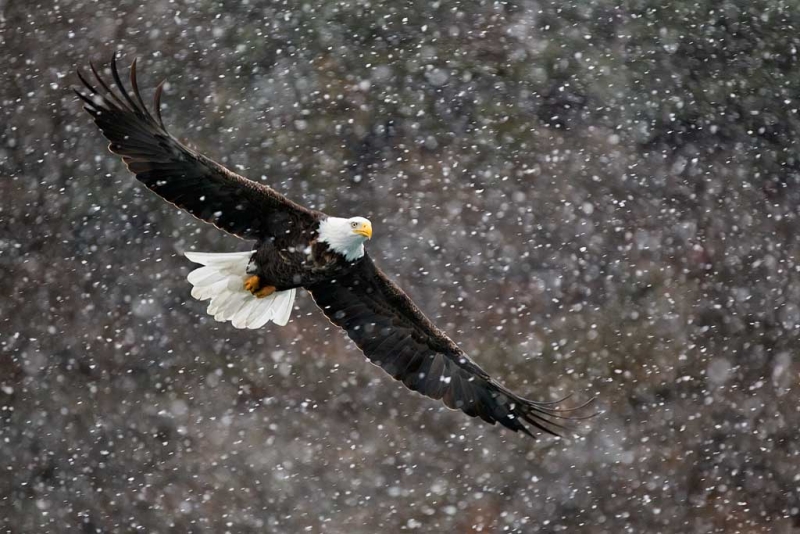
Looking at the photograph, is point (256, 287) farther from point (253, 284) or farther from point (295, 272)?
point (295, 272)

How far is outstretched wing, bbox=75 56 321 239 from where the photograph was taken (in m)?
4.39

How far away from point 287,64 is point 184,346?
220 centimetres

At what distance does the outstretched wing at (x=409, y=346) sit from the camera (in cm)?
497

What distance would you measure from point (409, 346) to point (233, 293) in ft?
3.12

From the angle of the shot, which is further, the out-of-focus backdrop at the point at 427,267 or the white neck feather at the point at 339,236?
the out-of-focus backdrop at the point at 427,267

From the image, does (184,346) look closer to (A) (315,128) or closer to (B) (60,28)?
(A) (315,128)

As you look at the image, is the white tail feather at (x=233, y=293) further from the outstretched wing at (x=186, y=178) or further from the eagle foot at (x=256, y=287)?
the outstretched wing at (x=186, y=178)

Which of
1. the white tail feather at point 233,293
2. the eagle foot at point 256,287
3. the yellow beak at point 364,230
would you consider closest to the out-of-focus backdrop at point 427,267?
the white tail feather at point 233,293

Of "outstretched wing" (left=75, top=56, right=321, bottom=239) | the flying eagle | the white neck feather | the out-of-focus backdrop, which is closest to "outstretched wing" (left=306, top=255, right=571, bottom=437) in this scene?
the flying eagle

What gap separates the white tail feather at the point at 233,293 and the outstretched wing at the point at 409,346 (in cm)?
31

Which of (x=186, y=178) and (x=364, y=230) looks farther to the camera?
(x=364, y=230)

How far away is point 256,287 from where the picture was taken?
5188 millimetres

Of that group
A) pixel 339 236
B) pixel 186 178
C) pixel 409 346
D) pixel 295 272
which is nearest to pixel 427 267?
pixel 409 346

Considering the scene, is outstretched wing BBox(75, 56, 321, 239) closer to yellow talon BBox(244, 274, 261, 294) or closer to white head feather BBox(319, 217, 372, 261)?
white head feather BBox(319, 217, 372, 261)
